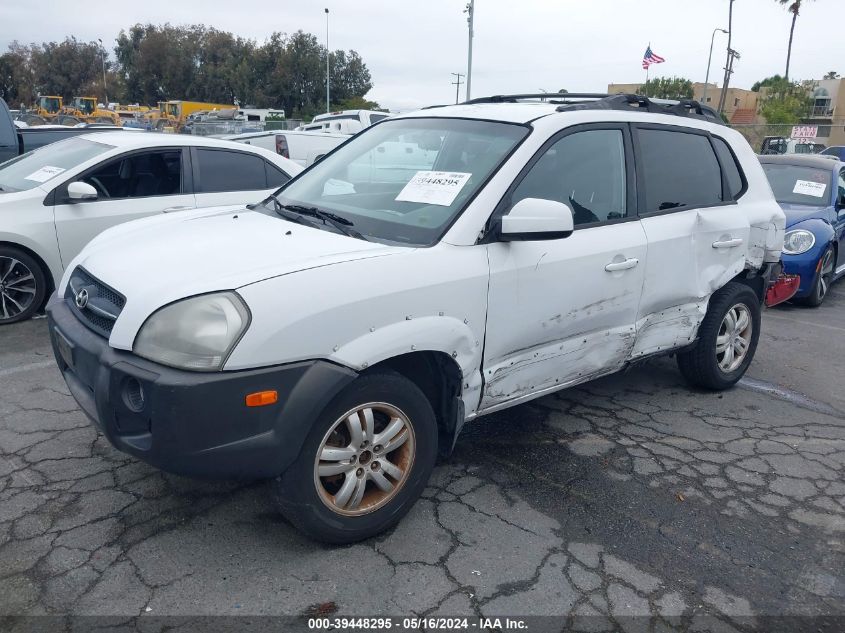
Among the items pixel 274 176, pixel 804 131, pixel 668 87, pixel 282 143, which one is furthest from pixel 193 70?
pixel 274 176

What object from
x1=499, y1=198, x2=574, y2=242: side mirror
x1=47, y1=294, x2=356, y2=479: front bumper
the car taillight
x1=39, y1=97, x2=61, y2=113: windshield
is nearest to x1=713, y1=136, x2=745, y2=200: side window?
x1=499, y1=198, x2=574, y2=242: side mirror

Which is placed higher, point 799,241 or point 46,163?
point 46,163

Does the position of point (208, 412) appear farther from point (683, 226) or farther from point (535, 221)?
point (683, 226)

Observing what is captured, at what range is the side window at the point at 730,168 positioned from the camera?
4.55 meters

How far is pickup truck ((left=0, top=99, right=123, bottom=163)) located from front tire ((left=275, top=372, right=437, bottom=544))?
660cm

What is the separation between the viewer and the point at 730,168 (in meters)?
4.60

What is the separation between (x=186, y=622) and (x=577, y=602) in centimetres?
142

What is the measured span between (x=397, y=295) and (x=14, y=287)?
4.39 metres

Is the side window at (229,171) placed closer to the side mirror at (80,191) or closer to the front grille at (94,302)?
the side mirror at (80,191)

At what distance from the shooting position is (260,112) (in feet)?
139

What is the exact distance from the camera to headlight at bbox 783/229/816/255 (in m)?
7.50

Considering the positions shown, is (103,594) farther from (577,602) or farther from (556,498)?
(556,498)

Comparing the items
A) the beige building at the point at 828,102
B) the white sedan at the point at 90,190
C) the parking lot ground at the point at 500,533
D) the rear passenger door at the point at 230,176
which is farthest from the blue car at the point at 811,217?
the beige building at the point at 828,102

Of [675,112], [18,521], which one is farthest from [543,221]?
[18,521]
